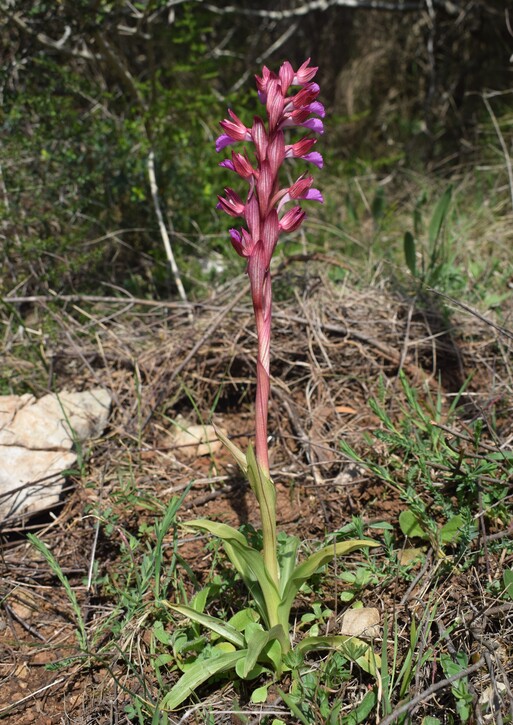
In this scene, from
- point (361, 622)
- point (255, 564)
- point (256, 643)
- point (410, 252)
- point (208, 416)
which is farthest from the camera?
point (410, 252)

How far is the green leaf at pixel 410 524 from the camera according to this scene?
6.70 feet

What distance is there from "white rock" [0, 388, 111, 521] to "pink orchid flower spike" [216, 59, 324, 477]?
111 cm

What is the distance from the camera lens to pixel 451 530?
1972 mm

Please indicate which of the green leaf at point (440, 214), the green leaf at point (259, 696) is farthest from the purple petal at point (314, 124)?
the green leaf at point (440, 214)

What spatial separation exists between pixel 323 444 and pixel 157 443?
74 centimetres

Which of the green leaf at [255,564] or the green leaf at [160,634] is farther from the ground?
the green leaf at [255,564]

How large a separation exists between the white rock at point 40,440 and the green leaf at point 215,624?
0.90m

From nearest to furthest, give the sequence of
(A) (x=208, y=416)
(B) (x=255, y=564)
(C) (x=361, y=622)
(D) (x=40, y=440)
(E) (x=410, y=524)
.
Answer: (B) (x=255, y=564) < (C) (x=361, y=622) < (E) (x=410, y=524) < (D) (x=40, y=440) < (A) (x=208, y=416)

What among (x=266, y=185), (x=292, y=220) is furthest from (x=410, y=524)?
(x=266, y=185)

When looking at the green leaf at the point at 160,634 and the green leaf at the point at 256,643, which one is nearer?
the green leaf at the point at 256,643

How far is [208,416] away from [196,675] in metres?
1.36

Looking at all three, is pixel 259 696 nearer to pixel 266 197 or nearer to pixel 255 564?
pixel 255 564

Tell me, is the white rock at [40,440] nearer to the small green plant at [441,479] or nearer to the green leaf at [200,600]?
the green leaf at [200,600]

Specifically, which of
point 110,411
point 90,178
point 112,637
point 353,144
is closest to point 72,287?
point 90,178
